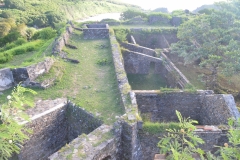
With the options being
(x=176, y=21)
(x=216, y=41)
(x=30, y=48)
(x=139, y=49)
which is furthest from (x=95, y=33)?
(x=176, y=21)

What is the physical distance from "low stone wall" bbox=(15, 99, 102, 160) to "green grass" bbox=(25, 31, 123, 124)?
0.37 m

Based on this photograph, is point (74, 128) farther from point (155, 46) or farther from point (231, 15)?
point (155, 46)

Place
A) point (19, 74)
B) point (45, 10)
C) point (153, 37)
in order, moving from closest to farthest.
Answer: point (19, 74) < point (153, 37) < point (45, 10)

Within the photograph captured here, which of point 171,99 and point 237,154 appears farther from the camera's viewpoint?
point 171,99

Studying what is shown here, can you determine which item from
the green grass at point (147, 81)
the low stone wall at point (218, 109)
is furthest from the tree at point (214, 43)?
the low stone wall at point (218, 109)

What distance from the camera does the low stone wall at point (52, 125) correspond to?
7.87 meters

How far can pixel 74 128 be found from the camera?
8.88 metres

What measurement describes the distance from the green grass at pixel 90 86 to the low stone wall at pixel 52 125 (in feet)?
1.22

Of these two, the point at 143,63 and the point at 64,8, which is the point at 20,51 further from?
the point at 64,8

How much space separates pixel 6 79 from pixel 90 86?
3491mm

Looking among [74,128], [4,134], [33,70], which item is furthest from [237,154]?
[33,70]

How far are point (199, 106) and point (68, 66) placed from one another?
681cm

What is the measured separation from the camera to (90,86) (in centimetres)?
1033

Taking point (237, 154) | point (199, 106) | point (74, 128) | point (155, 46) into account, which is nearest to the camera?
point (237, 154)
